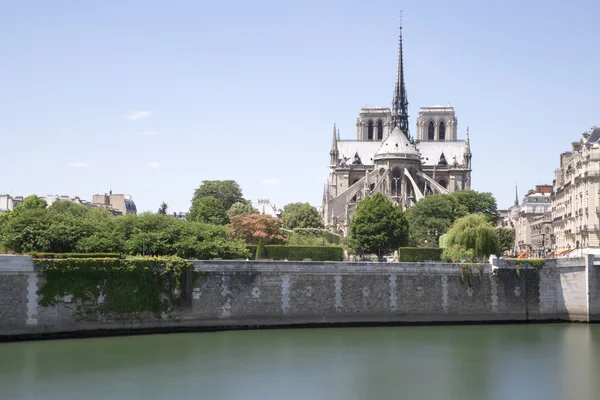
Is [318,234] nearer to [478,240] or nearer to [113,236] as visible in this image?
[478,240]

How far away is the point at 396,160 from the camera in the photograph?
115625mm

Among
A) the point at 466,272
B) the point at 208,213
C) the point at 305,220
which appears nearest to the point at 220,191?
the point at 305,220

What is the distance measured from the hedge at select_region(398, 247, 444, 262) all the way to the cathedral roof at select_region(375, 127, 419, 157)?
6283 centimetres

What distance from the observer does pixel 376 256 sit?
69062 millimetres

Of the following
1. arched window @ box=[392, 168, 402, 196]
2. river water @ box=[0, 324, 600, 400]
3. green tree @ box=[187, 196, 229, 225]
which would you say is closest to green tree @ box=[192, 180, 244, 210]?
arched window @ box=[392, 168, 402, 196]

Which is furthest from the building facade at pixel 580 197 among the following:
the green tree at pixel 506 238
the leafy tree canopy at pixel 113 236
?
the leafy tree canopy at pixel 113 236

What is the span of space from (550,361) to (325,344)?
8832mm

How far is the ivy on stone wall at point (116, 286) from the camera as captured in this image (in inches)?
1490

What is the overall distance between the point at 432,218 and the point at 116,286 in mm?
50177

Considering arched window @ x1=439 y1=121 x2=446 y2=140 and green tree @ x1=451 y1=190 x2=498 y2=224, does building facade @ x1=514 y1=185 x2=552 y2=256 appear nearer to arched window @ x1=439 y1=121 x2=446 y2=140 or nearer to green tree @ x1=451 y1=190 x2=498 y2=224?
green tree @ x1=451 y1=190 x2=498 y2=224

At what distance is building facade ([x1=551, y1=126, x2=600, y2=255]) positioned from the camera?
57219mm

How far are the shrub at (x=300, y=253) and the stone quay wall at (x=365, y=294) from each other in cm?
1133

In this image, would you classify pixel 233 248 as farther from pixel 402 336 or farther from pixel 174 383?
pixel 174 383

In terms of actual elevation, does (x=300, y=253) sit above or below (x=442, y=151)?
below
